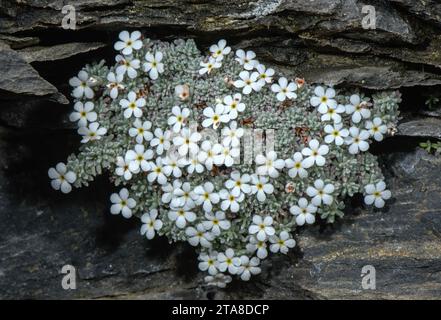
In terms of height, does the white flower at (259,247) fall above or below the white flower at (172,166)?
below

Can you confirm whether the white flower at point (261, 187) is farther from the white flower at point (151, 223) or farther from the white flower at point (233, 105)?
the white flower at point (151, 223)

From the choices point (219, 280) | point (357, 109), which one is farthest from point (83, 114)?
point (357, 109)

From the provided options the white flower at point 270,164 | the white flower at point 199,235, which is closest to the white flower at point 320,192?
the white flower at point 270,164

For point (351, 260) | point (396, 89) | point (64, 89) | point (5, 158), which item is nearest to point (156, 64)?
point (64, 89)

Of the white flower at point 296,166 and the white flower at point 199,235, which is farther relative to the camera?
the white flower at point 199,235

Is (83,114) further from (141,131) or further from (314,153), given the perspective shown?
(314,153)

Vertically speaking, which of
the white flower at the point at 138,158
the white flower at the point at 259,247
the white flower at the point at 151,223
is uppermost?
the white flower at the point at 138,158

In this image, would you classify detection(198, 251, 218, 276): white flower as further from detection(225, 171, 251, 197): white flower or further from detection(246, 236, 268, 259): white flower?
detection(225, 171, 251, 197): white flower
